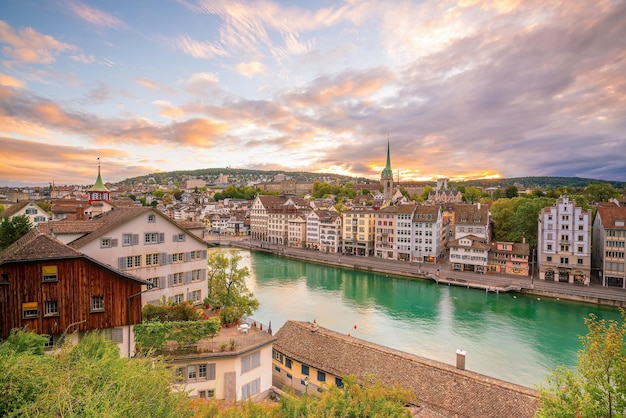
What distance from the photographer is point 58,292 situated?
1207cm

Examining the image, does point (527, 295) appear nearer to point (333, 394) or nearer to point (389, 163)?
point (333, 394)

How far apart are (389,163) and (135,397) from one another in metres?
119

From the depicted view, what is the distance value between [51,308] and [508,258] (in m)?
47.6

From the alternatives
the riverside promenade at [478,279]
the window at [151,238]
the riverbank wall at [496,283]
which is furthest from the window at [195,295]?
the riverbank wall at [496,283]

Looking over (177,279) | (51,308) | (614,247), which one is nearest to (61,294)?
(51,308)

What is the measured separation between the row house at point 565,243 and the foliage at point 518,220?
15.1ft

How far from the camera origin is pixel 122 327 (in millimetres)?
13234

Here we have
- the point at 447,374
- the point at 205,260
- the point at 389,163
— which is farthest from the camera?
the point at 389,163

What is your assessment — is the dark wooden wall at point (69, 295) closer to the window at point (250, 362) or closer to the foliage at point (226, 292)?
the window at point (250, 362)

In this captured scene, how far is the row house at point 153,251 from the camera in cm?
1648

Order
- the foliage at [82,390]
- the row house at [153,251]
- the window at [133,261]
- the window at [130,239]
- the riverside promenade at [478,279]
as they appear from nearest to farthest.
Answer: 1. the foliage at [82,390]
2. the row house at [153,251]
3. the window at [130,239]
4. the window at [133,261]
5. the riverside promenade at [478,279]

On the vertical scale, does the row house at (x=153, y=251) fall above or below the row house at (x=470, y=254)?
above

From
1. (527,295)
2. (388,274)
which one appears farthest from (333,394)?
(388,274)

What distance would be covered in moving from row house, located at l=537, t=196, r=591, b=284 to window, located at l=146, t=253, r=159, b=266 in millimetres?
44177
